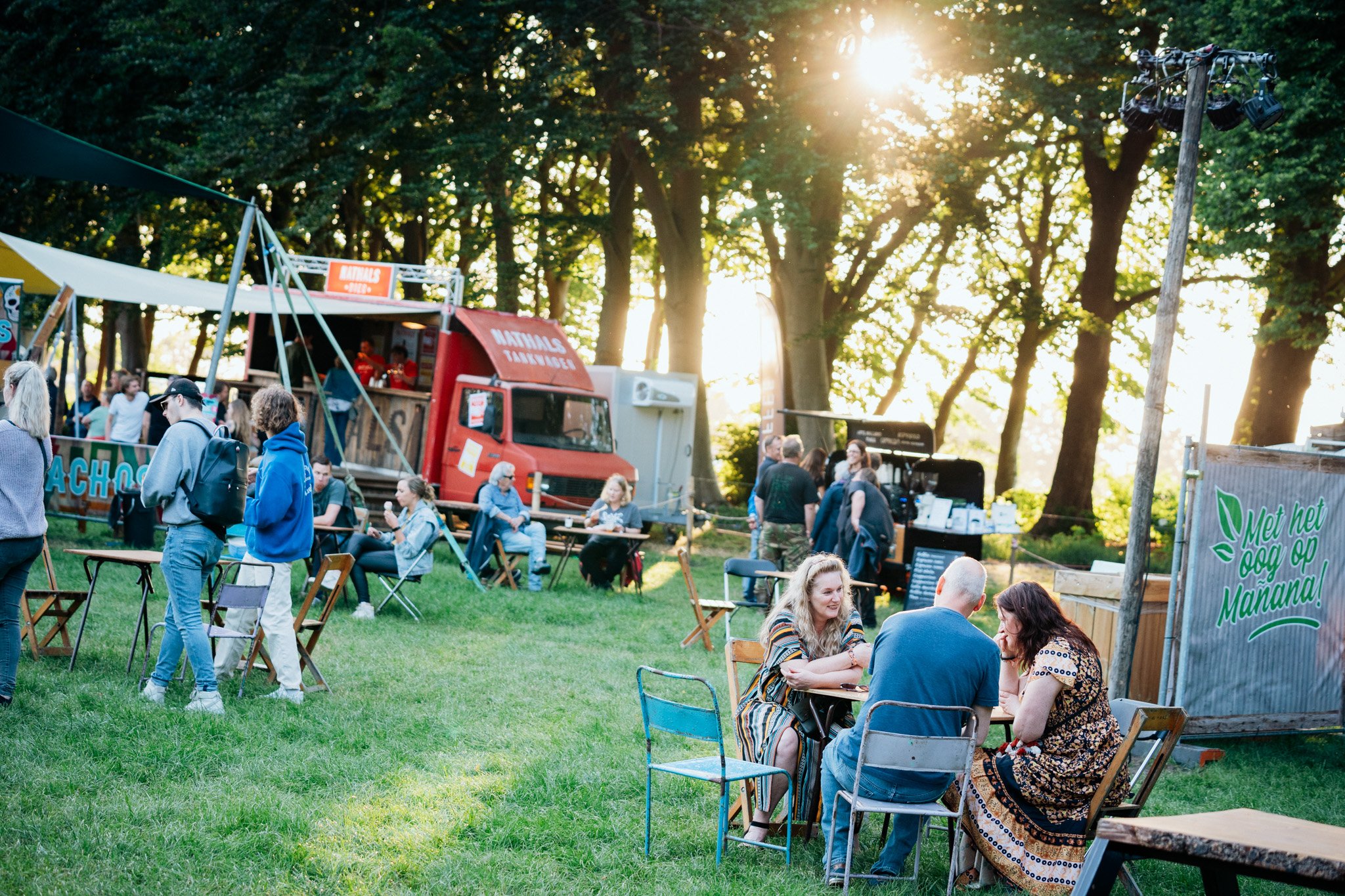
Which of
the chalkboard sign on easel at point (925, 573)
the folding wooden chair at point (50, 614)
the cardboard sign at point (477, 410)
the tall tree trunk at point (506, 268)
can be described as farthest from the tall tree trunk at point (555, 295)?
the folding wooden chair at point (50, 614)

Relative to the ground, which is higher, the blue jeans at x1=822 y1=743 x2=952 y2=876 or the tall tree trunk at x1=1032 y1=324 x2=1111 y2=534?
the tall tree trunk at x1=1032 y1=324 x2=1111 y2=534

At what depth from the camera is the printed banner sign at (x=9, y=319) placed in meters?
10.6

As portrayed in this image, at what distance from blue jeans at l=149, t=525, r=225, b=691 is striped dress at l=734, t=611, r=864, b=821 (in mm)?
2916

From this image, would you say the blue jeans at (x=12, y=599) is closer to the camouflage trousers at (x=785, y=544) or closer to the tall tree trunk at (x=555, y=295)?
the camouflage trousers at (x=785, y=544)

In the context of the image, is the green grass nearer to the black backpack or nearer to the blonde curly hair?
the blonde curly hair

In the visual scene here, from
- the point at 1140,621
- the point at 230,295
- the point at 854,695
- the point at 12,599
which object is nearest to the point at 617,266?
the point at 230,295

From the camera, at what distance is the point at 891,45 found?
17484 millimetres

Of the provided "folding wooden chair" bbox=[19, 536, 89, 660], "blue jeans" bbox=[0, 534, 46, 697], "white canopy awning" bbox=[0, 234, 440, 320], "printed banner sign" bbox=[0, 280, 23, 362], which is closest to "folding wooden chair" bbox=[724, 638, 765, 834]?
"blue jeans" bbox=[0, 534, 46, 697]

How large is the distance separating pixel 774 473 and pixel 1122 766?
7.45 meters

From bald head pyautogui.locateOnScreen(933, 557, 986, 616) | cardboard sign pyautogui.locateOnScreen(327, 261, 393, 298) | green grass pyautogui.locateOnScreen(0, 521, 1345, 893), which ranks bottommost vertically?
green grass pyautogui.locateOnScreen(0, 521, 1345, 893)

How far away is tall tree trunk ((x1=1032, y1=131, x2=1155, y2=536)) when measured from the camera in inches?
841

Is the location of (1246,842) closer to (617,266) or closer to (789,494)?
(789,494)

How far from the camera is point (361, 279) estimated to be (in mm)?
16578

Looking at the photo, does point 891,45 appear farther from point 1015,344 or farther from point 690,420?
point 1015,344
